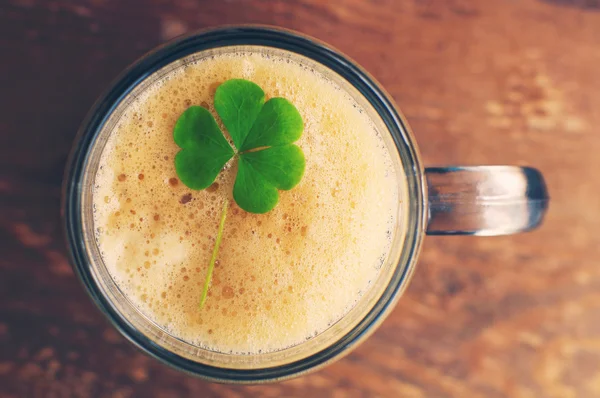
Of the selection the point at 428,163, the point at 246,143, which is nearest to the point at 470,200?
the point at 428,163

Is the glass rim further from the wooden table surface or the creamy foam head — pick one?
the wooden table surface

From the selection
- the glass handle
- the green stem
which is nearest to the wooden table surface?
the glass handle

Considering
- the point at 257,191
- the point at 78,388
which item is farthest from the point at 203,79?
the point at 78,388

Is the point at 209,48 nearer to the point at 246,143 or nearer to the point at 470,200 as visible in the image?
the point at 246,143

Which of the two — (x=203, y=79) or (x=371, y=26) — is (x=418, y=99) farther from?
(x=203, y=79)

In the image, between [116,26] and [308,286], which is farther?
[116,26]

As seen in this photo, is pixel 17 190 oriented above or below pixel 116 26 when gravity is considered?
below

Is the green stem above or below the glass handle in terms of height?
below
